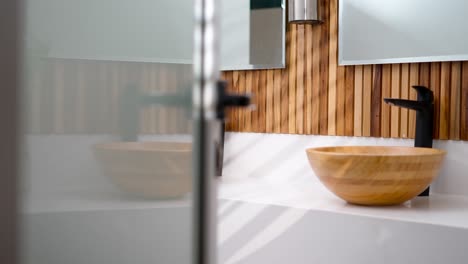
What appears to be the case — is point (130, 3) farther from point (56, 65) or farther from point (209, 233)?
→ point (209, 233)

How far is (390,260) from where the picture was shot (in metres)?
1.31

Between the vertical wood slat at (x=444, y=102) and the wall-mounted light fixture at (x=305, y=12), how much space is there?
0.40m

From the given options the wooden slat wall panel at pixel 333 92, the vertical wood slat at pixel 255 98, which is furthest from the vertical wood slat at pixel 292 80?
the vertical wood slat at pixel 255 98

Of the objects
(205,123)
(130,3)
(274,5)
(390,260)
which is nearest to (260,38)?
(274,5)

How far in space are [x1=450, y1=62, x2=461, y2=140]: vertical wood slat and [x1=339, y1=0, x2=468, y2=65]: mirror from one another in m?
0.04

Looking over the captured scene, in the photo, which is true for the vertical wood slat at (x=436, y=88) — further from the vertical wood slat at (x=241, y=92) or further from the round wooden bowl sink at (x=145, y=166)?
the round wooden bowl sink at (x=145, y=166)

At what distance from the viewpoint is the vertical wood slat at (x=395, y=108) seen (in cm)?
169

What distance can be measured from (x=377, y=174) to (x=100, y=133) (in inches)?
33.8

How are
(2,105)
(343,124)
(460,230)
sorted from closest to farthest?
1. (2,105)
2. (460,230)
3. (343,124)

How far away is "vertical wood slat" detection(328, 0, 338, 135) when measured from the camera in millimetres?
1784

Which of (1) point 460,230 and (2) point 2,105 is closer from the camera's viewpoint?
(2) point 2,105

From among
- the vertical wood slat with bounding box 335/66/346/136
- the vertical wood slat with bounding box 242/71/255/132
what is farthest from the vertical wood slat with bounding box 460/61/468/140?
the vertical wood slat with bounding box 242/71/255/132

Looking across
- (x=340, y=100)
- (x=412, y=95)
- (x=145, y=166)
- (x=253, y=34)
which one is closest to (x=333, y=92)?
(x=340, y=100)

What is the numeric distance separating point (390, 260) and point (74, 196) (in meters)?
0.85
